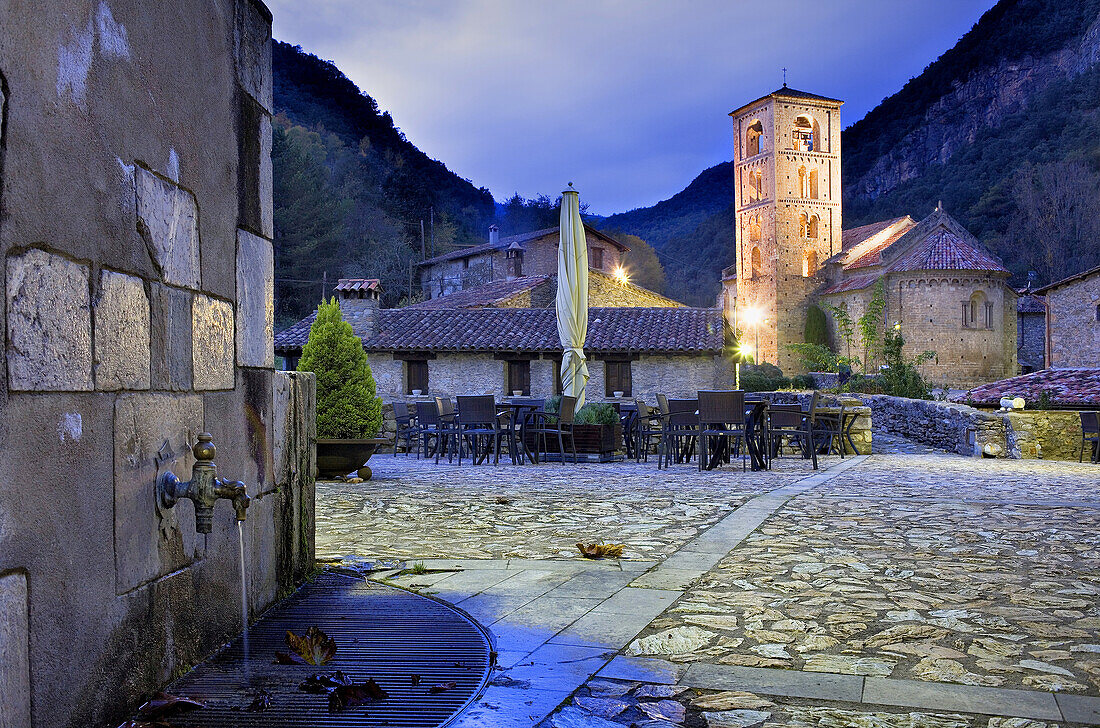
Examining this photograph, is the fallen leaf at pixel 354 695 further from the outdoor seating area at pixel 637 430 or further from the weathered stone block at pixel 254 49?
the outdoor seating area at pixel 637 430

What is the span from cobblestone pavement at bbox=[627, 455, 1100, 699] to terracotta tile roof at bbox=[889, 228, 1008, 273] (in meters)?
35.8

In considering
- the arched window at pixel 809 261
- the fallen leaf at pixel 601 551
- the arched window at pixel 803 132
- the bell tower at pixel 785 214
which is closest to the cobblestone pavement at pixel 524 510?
the fallen leaf at pixel 601 551

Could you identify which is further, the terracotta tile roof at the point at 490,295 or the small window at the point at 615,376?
the terracotta tile roof at the point at 490,295

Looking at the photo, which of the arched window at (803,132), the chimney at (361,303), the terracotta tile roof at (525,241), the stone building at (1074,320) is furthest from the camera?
the arched window at (803,132)

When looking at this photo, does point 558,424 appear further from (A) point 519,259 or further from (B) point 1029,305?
(B) point 1029,305

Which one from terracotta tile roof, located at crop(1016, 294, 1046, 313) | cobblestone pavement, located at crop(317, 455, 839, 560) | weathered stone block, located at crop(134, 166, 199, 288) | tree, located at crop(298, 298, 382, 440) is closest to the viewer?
weathered stone block, located at crop(134, 166, 199, 288)

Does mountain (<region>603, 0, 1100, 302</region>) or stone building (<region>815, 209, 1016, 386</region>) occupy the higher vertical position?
mountain (<region>603, 0, 1100, 302</region>)

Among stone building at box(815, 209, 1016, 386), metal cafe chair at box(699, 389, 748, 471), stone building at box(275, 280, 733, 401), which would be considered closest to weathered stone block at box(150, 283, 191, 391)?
metal cafe chair at box(699, 389, 748, 471)

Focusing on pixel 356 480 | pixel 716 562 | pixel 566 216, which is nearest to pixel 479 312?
pixel 566 216

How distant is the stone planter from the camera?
891cm

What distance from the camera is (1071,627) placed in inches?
122

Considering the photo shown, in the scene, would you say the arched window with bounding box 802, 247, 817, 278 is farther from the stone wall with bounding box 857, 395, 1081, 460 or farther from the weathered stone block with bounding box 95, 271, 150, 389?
the weathered stone block with bounding box 95, 271, 150, 389

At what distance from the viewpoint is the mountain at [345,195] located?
113 ft

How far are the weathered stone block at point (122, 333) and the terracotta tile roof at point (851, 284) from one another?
41.4 metres
